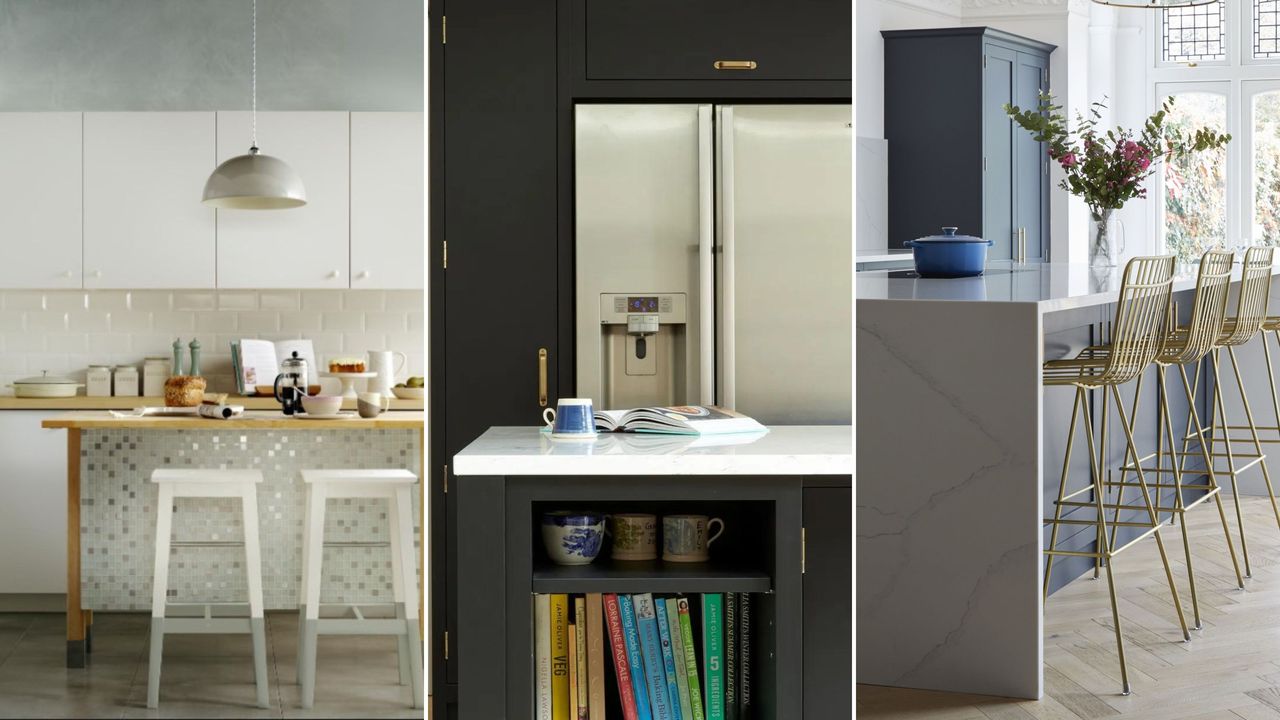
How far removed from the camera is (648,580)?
2.49m

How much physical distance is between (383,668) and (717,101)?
2842 mm

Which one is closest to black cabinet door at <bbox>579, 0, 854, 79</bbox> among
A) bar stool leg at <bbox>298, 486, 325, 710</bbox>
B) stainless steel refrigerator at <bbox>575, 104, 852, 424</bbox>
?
stainless steel refrigerator at <bbox>575, 104, 852, 424</bbox>

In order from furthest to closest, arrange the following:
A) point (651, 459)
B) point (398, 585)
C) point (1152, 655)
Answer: point (398, 585)
point (1152, 655)
point (651, 459)

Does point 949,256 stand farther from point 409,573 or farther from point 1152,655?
point 409,573

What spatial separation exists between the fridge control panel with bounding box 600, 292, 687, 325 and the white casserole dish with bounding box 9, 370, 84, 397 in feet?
11.8

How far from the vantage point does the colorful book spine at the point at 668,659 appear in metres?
2.62

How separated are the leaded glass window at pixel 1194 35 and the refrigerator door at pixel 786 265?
7.27m

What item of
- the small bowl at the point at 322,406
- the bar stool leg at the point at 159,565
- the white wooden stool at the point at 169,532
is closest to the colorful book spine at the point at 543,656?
the white wooden stool at the point at 169,532

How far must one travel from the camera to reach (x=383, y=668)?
5082 millimetres

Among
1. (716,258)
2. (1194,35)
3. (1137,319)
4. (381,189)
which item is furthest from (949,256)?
(1194,35)

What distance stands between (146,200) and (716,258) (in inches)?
149

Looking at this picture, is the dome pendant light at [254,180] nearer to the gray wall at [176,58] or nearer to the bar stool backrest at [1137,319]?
the gray wall at [176,58]

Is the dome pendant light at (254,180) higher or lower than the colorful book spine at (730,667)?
higher

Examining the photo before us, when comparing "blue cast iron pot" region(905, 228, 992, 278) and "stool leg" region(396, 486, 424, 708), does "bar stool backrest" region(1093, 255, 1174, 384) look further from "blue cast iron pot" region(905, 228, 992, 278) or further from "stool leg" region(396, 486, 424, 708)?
"stool leg" region(396, 486, 424, 708)
